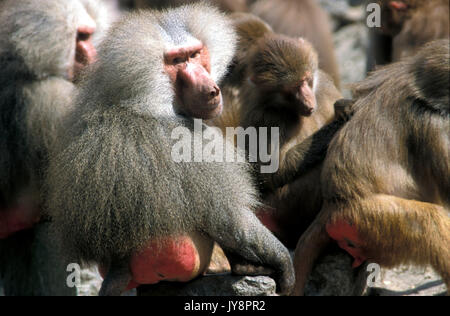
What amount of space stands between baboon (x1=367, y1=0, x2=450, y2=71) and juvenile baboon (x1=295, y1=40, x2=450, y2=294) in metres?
1.87

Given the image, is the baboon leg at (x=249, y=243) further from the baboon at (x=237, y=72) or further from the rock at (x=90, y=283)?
the rock at (x=90, y=283)

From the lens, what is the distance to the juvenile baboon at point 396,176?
353 cm

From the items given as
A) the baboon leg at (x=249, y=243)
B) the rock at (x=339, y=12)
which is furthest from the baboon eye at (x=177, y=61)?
the rock at (x=339, y=12)

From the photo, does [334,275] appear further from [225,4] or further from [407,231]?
[225,4]

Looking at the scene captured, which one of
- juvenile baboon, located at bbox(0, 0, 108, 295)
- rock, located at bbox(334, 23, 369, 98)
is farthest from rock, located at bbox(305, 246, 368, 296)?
rock, located at bbox(334, 23, 369, 98)

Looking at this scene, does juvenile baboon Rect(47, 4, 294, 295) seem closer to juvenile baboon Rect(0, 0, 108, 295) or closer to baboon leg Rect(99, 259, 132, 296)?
baboon leg Rect(99, 259, 132, 296)

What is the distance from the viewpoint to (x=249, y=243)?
3256 millimetres

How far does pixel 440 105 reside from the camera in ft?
11.8

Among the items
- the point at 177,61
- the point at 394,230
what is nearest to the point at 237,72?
the point at 177,61

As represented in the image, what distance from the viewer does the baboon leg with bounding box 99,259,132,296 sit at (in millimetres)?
3326

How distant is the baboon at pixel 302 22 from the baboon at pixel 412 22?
0.52 m

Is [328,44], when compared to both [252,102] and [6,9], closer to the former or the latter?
[252,102]

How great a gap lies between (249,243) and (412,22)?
3232mm

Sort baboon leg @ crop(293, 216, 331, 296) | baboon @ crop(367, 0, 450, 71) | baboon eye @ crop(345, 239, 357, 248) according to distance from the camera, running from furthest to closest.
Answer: baboon @ crop(367, 0, 450, 71), baboon leg @ crop(293, 216, 331, 296), baboon eye @ crop(345, 239, 357, 248)
